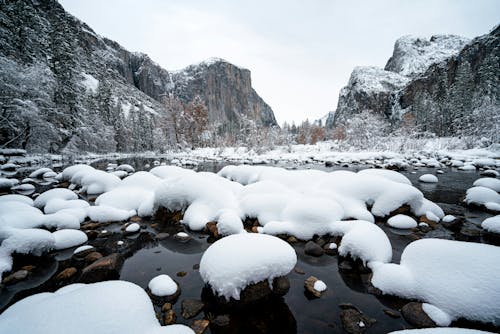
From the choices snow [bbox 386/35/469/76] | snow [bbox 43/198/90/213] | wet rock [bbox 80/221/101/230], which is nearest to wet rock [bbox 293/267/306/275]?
wet rock [bbox 80/221/101/230]

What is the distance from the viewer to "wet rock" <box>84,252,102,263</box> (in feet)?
12.9

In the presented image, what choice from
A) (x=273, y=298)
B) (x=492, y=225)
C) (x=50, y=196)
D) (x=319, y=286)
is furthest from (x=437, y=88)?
(x=50, y=196)

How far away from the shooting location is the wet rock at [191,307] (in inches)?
106

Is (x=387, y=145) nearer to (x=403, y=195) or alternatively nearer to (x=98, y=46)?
(x=403, y=195)

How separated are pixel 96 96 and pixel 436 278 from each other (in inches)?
1942

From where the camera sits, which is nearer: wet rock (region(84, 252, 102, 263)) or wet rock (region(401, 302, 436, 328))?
wet rock (region(401, 302, 436, 328))

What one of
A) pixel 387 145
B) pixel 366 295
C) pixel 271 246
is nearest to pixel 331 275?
pixel 366 295

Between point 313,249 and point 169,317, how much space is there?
281 cm

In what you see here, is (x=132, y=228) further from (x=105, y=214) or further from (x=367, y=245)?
(x=367, y=245)

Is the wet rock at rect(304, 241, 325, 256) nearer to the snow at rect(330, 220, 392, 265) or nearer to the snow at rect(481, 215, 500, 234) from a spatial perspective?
the snow at rect(330, 220, 392, 265)

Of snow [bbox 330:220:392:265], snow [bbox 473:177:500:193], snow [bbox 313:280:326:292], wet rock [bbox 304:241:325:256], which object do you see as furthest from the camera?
snow [bbox 473:177:500:193]

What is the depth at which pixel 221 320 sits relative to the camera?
263 cm

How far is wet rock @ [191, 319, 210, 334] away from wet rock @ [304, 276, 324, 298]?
157cm

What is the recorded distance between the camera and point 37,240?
3885 millimetres
